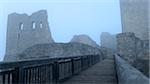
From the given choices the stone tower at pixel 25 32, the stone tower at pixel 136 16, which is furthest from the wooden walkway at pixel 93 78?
the stone tower at pixel 25 32

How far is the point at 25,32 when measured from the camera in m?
39.2

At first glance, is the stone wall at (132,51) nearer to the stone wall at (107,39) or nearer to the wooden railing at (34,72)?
the wooden railing at (34,72)

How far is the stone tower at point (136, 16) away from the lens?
25.2 metres

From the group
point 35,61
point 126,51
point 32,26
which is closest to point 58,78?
point 35,61

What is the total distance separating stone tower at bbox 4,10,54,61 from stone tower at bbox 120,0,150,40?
14.8 metres

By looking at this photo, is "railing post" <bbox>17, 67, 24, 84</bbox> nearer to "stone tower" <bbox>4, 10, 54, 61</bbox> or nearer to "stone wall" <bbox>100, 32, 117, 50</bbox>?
"stone tower" <bbox>4, 10, 54, 61</bbox>

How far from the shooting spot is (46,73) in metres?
5.13

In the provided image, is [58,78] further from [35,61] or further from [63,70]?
[35,61]

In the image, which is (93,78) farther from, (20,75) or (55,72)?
(20,75)

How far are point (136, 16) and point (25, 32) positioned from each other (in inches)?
758

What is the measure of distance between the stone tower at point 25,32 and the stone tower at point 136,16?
14.8 metres

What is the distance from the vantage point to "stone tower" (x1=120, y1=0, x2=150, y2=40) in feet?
82.8

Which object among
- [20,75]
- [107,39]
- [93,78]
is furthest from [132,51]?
[107,39]

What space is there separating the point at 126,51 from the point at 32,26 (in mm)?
24717
